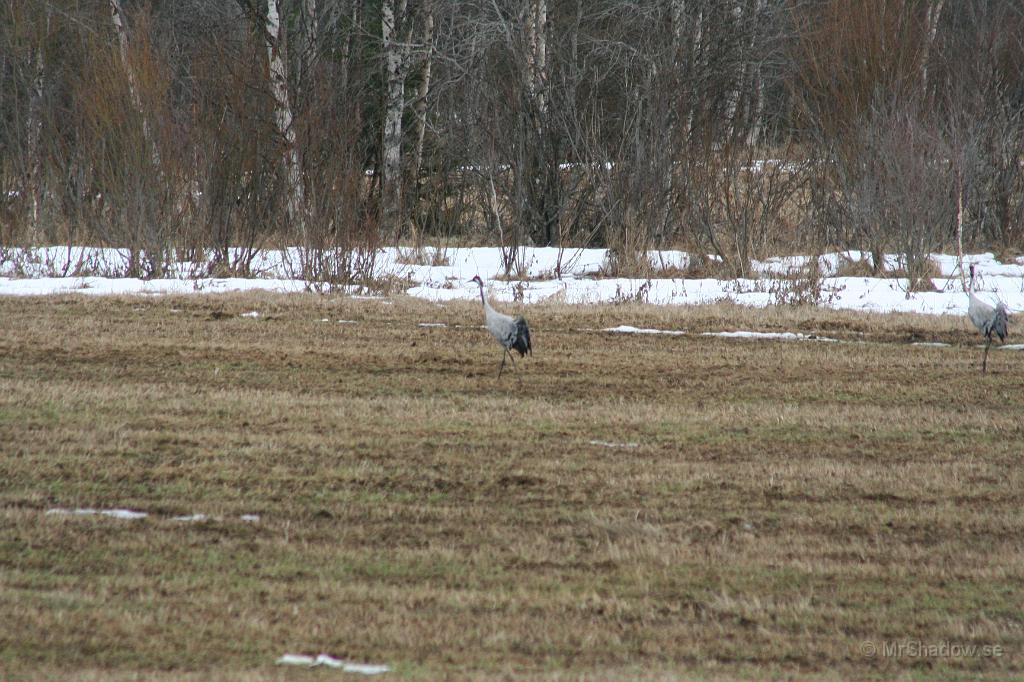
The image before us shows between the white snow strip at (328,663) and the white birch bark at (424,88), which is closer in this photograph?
the white snow strip at (328,663)

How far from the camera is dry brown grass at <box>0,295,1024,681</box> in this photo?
15.3 feet

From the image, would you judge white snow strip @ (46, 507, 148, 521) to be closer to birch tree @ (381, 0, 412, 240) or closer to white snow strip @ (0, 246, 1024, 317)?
white snow strip @ (0, 246, 1024, 317)

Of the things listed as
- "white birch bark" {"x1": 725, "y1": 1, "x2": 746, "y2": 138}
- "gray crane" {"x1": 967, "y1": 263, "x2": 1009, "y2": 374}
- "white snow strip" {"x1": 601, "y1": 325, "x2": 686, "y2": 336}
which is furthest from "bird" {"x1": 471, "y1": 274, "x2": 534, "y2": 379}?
"white birch bark" {"x1": 725, "y1": 1, "x2": 746, "y2": 138}

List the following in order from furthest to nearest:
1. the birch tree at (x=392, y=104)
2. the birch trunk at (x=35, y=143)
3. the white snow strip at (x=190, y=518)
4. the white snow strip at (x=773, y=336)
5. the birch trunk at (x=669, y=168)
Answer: the birch tree at (x=392, y=104) → the birch trunk at (x=35, y=143) → the birch trunk at (x=669, y=168) → the white snow strip at (x=773, y=336) → the white snow strip at (x=190, y=518)

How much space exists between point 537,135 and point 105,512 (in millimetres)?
17203

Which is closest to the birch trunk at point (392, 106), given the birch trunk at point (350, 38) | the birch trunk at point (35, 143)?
the birch trunk at point (350, 38)

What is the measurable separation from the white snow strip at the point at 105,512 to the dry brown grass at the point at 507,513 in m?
0.09

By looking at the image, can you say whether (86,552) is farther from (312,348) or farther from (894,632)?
(312,348)

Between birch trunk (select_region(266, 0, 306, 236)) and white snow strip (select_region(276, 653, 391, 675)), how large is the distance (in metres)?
15.4

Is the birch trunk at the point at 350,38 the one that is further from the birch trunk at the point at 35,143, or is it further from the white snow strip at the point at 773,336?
the white snow strip at the point at 773,336

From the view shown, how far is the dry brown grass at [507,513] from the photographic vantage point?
4.66 metres

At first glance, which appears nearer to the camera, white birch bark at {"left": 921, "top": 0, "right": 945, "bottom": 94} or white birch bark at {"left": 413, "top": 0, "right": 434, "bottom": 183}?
white birch bark at {"left": 921, "top": 0, "right": 945, "bottom": 94}

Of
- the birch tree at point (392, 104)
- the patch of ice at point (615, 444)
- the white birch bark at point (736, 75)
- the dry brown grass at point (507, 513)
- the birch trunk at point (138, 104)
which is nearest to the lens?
the dry brown grass at point (507, 513)

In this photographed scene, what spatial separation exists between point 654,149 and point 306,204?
20.4 ft
